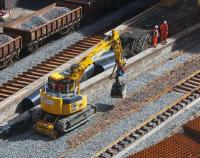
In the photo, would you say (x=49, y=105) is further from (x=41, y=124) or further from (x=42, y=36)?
(x=42, y=36)

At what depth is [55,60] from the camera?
27.0 meters

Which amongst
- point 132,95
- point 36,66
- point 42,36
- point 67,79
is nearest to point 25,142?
point 67,79

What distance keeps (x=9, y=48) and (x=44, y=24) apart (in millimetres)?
3125

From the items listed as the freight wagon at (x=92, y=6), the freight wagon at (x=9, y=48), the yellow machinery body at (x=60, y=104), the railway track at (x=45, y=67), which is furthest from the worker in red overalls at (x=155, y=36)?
the yellow machinery body at (x=60, y=104)

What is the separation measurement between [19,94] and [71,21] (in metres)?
9.00

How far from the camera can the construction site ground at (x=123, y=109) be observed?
19.3 m

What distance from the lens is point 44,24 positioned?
28344 mm

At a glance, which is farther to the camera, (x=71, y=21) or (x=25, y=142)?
(x=71, y=21)

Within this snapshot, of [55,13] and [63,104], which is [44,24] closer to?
[55,13]

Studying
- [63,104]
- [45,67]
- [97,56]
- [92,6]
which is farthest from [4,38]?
[63,104]

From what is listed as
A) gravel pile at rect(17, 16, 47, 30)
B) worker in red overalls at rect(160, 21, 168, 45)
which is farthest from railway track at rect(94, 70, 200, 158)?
gravel pile at rect(17, 16, 47, 30)

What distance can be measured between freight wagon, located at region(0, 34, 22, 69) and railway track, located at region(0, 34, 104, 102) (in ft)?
4.02

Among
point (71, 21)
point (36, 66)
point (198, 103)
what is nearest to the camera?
point (198, 103)

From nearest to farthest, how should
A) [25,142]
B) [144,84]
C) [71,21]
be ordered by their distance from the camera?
1. [25,142]
2. [144,84]
3. [71,21]
